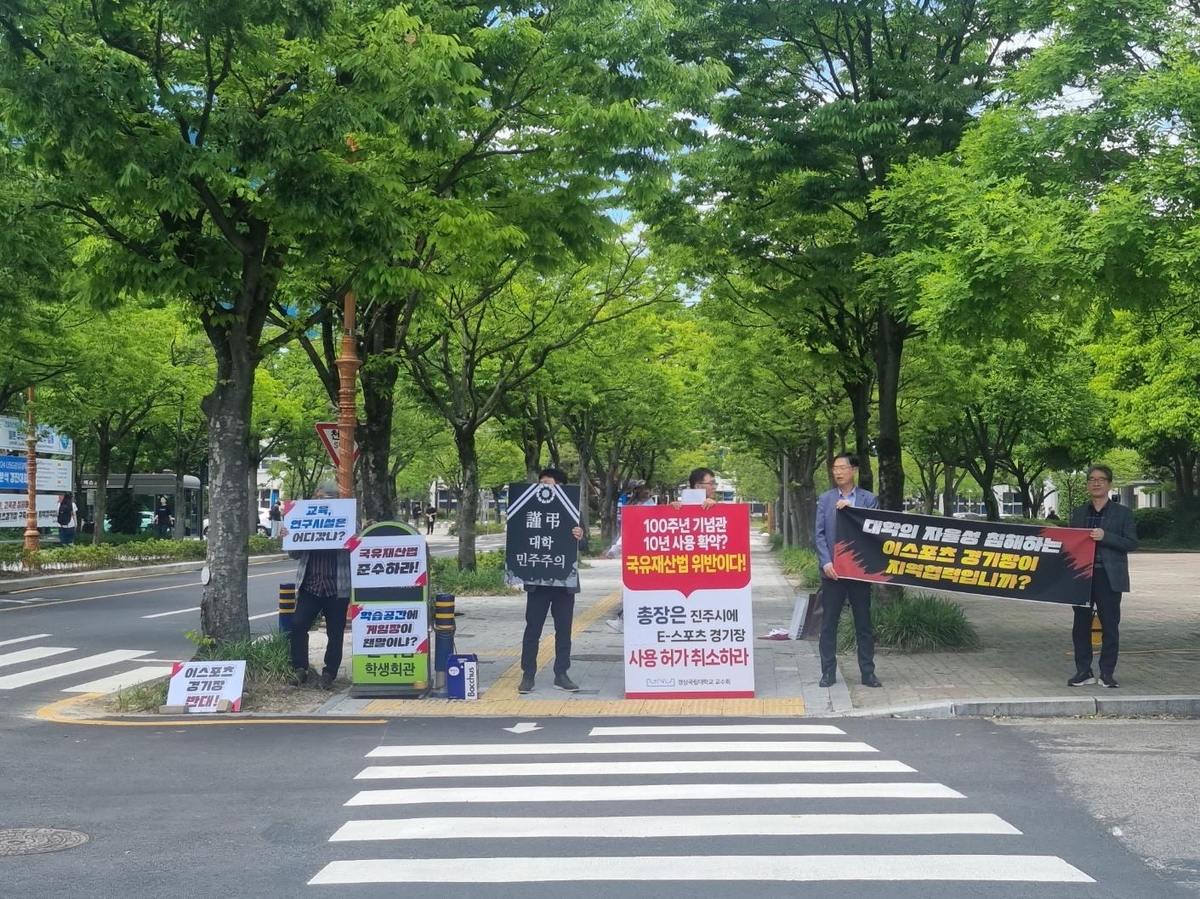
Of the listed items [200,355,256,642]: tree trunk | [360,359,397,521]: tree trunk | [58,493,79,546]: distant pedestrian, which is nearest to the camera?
[200,355,256,642]: tree trunk

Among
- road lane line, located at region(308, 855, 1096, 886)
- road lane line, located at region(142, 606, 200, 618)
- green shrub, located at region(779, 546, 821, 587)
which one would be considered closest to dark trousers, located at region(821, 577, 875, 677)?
road lane line, located at region(308, 855, 1096, 886)

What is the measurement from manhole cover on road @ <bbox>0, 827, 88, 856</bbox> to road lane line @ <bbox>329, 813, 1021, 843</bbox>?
53.3 inches

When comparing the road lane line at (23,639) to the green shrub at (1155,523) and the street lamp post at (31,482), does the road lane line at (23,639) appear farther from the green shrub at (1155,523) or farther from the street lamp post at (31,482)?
the green shrub at (1155,523)

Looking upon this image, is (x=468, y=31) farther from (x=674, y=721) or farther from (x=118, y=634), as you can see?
(x=118, y=634)

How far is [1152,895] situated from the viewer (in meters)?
4.96

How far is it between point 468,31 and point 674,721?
699cm

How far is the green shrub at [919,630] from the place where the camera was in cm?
1287

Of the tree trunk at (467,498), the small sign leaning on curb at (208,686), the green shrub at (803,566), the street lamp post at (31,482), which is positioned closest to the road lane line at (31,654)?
the small sign leaning on curb at (208,686)

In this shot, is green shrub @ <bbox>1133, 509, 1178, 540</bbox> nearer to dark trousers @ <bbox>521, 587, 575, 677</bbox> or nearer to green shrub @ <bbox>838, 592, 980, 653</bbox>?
green shrub @ <bbox>838, 592, 980, 653</bbox>

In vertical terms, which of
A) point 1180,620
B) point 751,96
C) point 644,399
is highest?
point 751,96

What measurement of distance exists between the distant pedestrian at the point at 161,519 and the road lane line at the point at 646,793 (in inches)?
1690

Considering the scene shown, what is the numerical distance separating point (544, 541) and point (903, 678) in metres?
3.76

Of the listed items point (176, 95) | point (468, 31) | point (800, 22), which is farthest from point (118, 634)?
point (800, 22)

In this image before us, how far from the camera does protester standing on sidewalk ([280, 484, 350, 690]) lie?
34.3 feet
